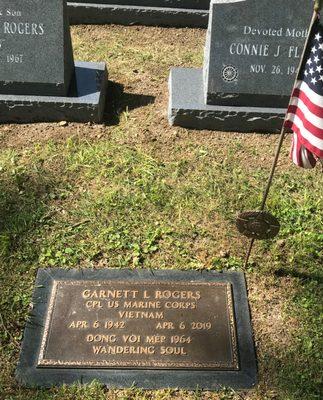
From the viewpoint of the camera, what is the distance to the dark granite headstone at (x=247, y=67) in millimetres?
4605

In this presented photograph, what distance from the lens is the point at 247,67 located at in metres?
4.82

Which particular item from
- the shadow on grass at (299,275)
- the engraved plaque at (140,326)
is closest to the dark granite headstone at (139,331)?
the engraved plaque at (140,326)

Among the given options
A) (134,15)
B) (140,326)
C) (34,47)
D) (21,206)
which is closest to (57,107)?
(34,47)

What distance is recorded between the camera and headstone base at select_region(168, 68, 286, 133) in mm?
4871

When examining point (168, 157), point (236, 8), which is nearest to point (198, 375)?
point (168, 157)

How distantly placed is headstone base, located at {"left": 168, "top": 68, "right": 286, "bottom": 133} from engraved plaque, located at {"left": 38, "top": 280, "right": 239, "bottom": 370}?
202 cm

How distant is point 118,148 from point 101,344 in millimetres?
2130

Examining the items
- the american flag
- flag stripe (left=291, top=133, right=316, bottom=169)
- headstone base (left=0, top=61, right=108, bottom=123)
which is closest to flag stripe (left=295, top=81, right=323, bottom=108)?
the american flag

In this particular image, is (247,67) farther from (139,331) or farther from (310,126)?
(139,331)

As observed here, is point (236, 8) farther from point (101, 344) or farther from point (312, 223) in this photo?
point (101, 344)

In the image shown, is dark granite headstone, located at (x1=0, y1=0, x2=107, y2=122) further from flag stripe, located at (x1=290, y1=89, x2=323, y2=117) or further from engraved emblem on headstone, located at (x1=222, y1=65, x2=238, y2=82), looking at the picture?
flag stripe, located at (x1=290, y1=89, x2=323, y2=117)

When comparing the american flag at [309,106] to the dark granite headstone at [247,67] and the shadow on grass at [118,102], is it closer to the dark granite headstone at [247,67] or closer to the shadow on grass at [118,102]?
the dark granite headstone at [247,67]

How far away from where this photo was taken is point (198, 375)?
9.77 ft

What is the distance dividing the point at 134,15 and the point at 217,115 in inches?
112
